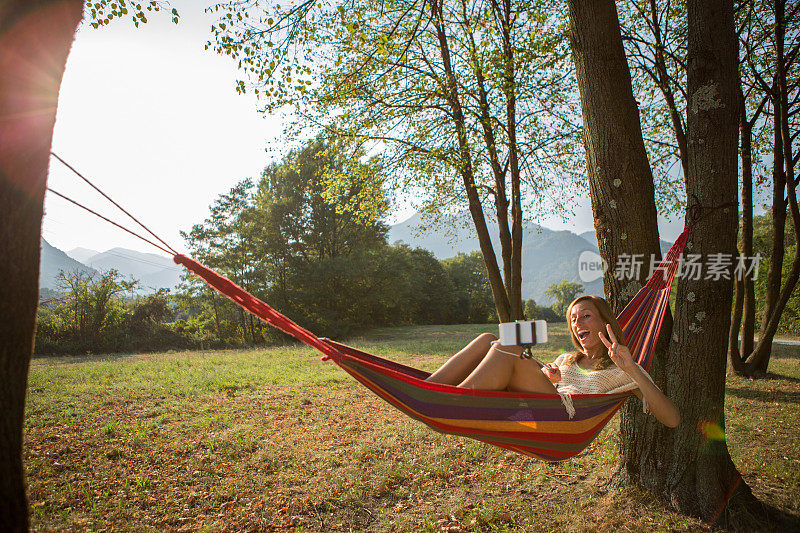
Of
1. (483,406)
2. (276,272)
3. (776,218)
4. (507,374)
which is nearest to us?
(483,406)

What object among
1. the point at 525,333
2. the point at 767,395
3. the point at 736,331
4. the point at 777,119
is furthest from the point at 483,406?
the point at 777,119

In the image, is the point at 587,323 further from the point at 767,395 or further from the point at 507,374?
the point at 767,395

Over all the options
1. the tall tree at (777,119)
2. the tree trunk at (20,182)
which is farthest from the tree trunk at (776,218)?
the tree trunk at (20,182)

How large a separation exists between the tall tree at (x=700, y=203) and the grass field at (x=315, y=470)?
0.78 feet

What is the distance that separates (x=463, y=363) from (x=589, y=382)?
589mm

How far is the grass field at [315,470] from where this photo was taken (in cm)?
223

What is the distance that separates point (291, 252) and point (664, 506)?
1391cm

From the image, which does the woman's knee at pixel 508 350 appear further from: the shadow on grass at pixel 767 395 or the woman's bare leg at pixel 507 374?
the shadow on grass at pixel 767 395

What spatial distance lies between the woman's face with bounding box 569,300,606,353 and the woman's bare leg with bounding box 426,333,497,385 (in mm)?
Answer: 415

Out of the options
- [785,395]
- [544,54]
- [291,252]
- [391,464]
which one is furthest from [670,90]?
[291,252]

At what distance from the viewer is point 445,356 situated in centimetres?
860

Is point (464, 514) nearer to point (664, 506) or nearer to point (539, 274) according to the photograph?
point (664, 506)

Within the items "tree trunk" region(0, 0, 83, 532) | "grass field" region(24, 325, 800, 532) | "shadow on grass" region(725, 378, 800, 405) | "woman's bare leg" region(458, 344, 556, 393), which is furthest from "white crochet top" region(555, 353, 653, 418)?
"shadow on grass" region(725, 378, 800, 405)

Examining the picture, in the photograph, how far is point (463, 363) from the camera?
218 cm
